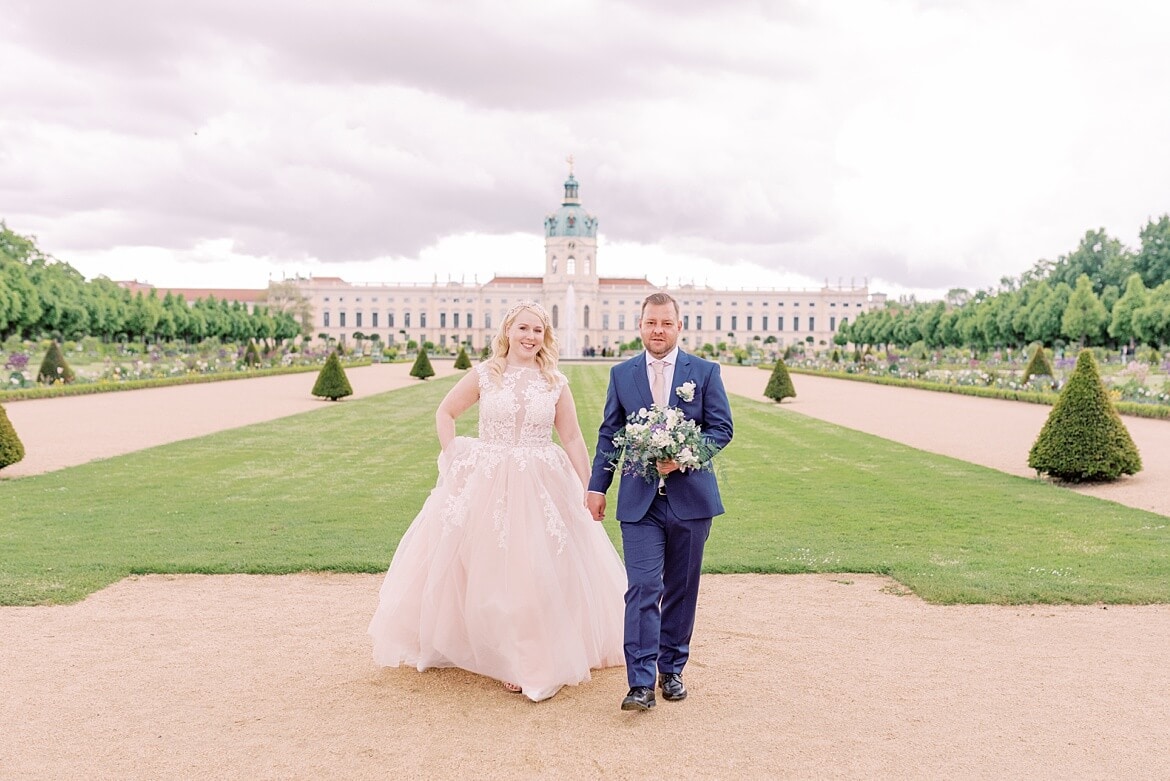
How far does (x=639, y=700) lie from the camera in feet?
9.37

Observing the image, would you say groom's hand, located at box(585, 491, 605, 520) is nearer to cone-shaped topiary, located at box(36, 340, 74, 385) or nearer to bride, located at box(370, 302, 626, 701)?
bride, located at box(370, 302, 626, 701)

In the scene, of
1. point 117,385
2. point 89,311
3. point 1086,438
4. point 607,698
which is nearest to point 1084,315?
point 1086,438

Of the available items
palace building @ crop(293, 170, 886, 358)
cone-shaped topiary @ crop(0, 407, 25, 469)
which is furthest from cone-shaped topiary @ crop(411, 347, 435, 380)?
palace building @ crop(293, 170, 886, 358)

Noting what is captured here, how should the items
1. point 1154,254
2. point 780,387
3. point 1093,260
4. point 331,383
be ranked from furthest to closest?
point 1093,260, point 1154,254, point 780,387, point 331,383

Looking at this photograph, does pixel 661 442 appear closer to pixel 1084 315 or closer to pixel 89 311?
pixel 1084 315

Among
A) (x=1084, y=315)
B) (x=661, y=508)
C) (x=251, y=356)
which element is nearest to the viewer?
(x=661, y=508)

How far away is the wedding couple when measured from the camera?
2.99 meters

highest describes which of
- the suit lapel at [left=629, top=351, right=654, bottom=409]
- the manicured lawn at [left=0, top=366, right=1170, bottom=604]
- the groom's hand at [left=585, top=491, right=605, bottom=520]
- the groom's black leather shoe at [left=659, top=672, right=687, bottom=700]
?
the suit lapel at [left=629, top=351, right=654, bottom=409]

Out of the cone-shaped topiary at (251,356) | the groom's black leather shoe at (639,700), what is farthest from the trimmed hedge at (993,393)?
the cone-shaped topiary at (251,356)

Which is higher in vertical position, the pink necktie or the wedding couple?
the pink necktie

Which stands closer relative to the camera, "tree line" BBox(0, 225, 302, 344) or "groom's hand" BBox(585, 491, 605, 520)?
"groom's hand" BBox(585, 491, 605, 520)

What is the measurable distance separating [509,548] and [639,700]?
638 millimetres

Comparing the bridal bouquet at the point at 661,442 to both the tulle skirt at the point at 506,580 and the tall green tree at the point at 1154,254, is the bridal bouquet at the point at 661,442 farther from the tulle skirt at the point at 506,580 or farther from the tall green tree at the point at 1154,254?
the tall green tree at the point at 1154,254

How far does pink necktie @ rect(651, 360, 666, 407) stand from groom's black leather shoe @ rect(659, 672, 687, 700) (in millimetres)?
854
